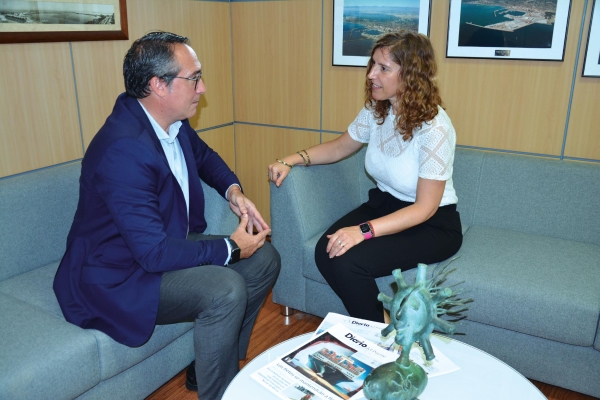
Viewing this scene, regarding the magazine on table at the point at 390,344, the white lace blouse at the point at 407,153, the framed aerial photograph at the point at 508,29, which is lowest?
the magazine on table at the point at 390,344

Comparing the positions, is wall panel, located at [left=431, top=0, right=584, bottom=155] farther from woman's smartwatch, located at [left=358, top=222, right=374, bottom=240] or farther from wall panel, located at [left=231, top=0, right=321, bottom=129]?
woman's smartwatch, located at [left=358, top=222, right=374, bottom=240]

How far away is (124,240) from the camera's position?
6.52 ft

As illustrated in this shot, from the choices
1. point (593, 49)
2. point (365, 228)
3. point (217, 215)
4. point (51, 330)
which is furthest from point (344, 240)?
point (593, 49)

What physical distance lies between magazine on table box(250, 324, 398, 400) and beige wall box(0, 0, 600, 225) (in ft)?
5.69

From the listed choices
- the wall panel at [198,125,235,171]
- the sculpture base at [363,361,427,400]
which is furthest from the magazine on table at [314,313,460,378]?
the wall panel at [198,125,235,171]

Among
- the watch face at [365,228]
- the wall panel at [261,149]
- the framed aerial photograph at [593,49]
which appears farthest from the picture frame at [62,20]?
the framed aerial photograph at [593,49]

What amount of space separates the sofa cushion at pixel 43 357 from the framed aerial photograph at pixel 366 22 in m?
2.30

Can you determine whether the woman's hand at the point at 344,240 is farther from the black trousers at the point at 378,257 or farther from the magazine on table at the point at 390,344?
the magazine on table at the point at 390,344

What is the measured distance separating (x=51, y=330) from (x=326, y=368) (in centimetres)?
104

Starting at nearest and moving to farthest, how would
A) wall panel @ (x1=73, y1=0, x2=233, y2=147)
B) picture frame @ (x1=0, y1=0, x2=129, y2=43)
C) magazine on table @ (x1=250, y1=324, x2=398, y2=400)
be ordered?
magazine on table @ (x1=250, y1=324, x2=398, y2=400)
picture frame @ (x1=0, y1=0, x2=129, y2=43)
wall panel @ (x1=73, y1=0, x2=233, y2=147)

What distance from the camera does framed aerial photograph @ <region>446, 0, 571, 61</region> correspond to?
2758mm

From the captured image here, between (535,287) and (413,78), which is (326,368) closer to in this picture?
(535,287)

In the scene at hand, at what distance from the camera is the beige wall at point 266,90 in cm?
266

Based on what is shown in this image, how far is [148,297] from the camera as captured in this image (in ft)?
6.65
